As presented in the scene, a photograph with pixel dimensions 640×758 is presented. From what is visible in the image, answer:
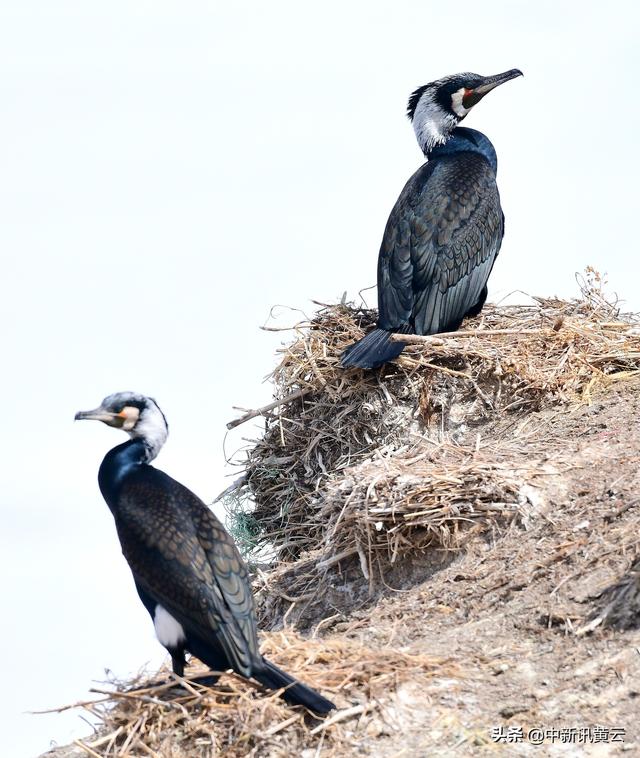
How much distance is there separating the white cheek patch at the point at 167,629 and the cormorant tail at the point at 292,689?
44 cm

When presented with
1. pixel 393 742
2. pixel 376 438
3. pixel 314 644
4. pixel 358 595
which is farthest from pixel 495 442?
pixel 393 742

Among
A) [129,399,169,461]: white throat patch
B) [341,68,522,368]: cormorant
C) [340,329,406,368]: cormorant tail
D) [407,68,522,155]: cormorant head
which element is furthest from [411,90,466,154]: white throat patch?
[129,399,169,461]: white throat patch

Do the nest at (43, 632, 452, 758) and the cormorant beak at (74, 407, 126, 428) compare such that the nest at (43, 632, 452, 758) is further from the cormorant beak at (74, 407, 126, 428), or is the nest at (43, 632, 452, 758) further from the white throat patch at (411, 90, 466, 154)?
the white throat patch at (411, 90, 466, 154)

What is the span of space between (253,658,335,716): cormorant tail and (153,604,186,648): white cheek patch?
44 centimetres

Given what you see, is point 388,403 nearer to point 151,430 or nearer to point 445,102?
point 151,430

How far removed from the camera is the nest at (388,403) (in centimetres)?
738

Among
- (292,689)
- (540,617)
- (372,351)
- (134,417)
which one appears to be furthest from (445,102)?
(292,689)

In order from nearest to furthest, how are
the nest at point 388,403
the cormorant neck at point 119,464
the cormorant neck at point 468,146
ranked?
the cormorant neck at point 119,464 → the nest at point 388,403 → the cormorant neck at point 468,146

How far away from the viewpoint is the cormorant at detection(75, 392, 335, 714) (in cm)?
515

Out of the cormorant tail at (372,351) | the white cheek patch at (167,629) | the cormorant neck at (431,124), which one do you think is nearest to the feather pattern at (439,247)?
the cormorant tail at (372,351)

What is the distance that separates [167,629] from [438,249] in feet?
12.9

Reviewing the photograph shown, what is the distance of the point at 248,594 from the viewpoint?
213 inches

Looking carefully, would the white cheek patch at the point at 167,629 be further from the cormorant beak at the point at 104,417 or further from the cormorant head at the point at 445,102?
the cormorant head at the point at 445,102

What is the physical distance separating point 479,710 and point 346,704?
517 mm
